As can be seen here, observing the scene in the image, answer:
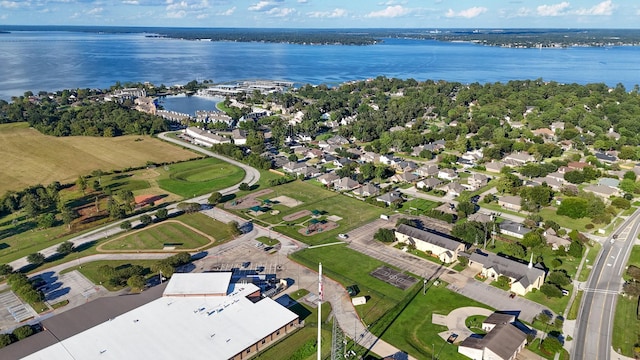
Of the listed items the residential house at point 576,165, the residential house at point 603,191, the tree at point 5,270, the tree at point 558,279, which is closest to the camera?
the tree at point 558,279

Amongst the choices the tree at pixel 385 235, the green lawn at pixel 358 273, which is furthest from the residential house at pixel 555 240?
the green lawn at pixel 358 273

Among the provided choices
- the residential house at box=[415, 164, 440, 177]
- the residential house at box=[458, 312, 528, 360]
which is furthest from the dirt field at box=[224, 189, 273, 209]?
the residential house at box=[458, 312, 528, 360]

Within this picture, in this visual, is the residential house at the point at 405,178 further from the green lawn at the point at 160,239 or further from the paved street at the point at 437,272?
the green lawn at the point at 160,239

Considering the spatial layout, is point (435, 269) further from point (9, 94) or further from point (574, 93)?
point (9, 94)

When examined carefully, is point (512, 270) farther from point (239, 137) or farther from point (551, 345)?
point (239, 137)

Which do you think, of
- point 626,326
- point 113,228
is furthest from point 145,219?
point 626,326

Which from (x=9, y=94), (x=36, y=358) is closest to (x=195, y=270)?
(x=36, y=358)
